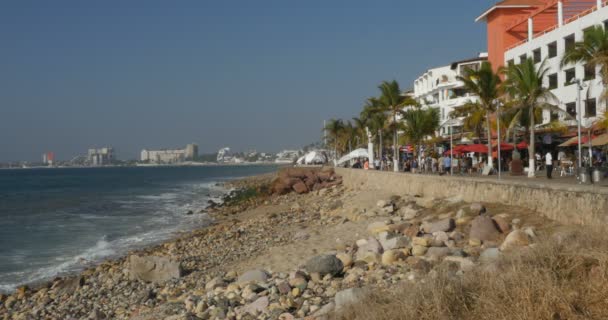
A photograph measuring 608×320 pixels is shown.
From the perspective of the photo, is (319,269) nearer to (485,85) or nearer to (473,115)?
(485,85)

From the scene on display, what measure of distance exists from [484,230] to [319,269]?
3663 mm

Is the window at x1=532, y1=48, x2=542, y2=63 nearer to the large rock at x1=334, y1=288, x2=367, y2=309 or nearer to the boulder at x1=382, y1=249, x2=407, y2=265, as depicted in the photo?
the boulder at x1=382, y1=249, x2=407, y2=265

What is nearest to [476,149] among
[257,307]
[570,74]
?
[570,74]

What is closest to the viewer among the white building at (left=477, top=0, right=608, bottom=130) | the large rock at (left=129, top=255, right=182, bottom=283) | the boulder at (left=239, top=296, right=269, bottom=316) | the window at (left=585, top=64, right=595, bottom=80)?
the boulder at (left=239, top=296, right=269, bottom=316)

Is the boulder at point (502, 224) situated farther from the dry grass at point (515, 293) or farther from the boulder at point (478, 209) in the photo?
the dry grass at point (515, 293)

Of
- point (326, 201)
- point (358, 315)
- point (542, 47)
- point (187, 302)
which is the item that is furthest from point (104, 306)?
point (542, 47)

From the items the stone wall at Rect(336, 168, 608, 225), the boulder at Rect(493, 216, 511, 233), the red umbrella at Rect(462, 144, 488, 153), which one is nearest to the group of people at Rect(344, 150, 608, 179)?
the red umbrella at Rect(462, 144, 488, 153)

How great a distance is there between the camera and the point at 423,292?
6523 millimetres

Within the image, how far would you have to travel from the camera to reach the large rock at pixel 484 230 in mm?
12163

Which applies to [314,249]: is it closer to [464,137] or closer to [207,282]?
[207,282]

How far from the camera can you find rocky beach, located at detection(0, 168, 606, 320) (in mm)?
7766

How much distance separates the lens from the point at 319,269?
11.3 meters

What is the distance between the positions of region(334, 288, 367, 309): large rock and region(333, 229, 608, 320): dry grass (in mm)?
325

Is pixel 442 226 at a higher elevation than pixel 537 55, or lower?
lower
